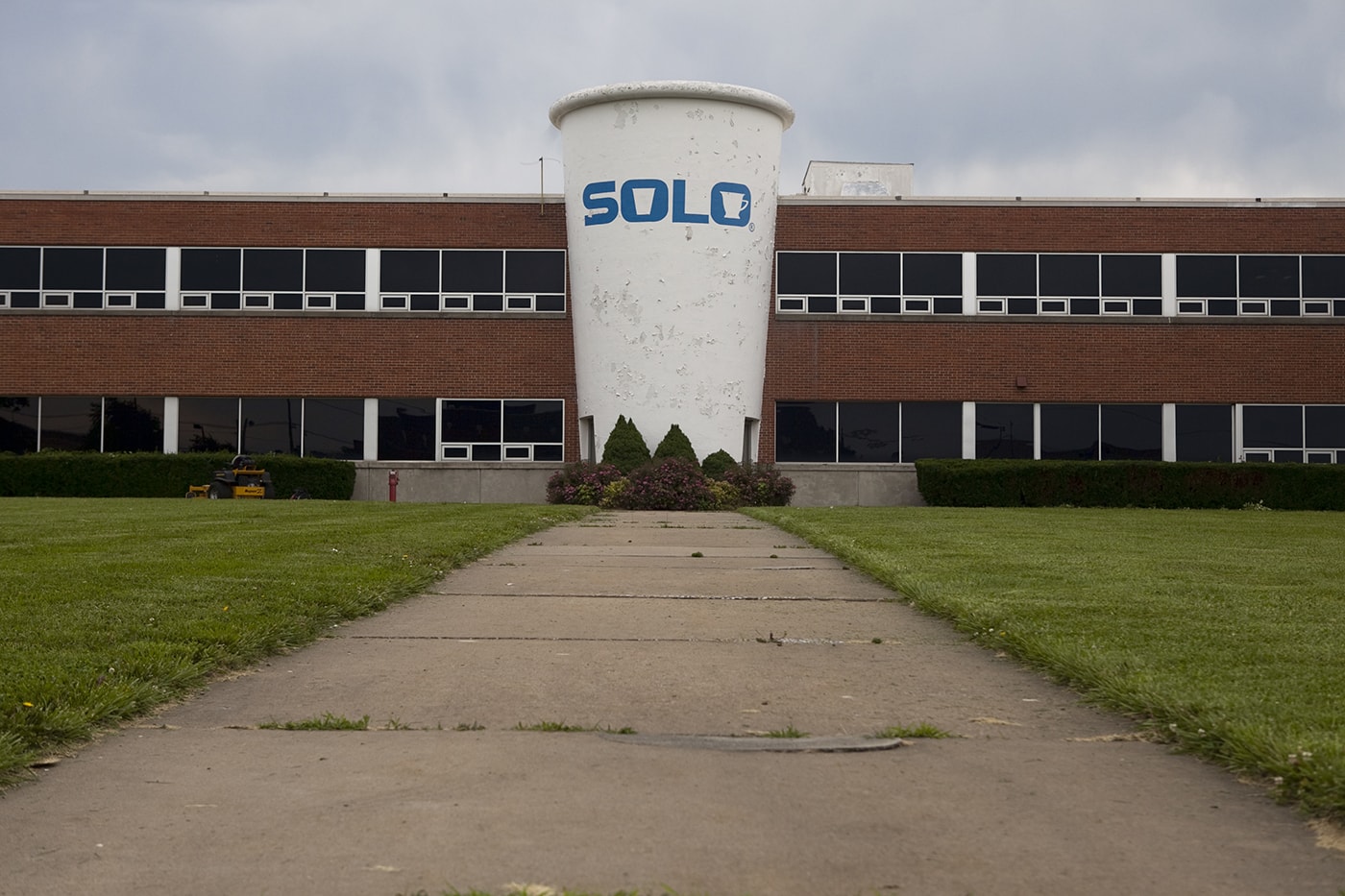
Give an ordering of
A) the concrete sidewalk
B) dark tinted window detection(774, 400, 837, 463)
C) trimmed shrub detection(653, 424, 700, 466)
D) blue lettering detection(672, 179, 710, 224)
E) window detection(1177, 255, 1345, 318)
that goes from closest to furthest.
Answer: the concrete sidewalk
trimmed shrub detection(653, 424, 700, 466)
blue lettering detection(672, 179, 710, 224)
dark tinted window detection(774, 400, 837, 463)
window detection(1177, 255, 1345, 318)

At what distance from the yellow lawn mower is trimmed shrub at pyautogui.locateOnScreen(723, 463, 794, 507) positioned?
973cm

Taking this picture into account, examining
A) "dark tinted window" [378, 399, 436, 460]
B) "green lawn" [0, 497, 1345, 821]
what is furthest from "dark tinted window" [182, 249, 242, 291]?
"green lawn" [0, 497, 1345, 821]

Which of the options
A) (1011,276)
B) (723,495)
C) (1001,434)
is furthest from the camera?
(1011,276)

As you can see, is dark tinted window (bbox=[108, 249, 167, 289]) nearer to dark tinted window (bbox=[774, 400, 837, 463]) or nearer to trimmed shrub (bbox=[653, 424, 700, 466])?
trimmed shrub (bbox=[653, 424, 700, 466])

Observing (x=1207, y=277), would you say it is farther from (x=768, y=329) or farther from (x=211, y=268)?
(x=211, y=268)

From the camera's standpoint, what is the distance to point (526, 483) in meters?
31.1

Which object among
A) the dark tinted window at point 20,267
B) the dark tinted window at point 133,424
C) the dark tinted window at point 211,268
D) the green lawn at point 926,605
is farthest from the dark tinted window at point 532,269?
the green lawn at point 926,605

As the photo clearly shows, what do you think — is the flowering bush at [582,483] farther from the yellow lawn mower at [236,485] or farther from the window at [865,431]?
the window at [865,431]

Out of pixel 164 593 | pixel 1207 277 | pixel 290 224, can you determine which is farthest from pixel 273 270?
pixel 164 593

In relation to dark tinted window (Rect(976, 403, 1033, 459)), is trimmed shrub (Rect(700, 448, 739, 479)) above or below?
below

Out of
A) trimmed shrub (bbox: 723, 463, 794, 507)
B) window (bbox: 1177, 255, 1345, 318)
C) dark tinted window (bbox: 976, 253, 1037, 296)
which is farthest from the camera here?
dark tinted window (bbox: 976, 253, 1037, 296)

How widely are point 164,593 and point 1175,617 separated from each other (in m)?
6.46

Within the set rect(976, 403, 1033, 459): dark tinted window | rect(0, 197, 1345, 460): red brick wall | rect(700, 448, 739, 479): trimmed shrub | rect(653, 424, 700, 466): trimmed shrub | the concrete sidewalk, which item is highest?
rect(0, 197, 1345, 460): red brick wall

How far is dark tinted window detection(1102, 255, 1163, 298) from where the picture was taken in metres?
32.0
